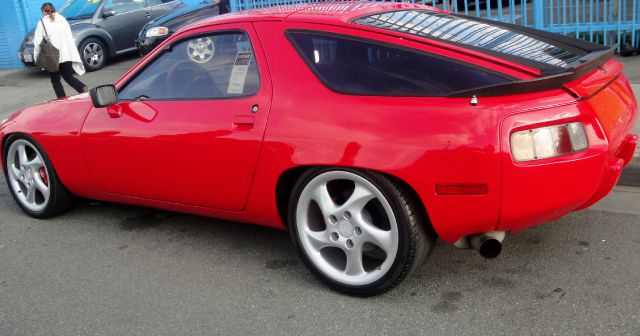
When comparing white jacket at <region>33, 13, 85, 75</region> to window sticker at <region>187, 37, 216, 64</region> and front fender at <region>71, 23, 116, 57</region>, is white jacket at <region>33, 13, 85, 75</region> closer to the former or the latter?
front fender at <region>71, 23, 116, 57</region>

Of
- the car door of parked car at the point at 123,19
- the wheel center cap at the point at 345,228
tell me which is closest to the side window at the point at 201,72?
the wheel center cap at the point at 345,228

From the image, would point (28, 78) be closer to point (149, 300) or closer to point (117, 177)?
point (117, 177)

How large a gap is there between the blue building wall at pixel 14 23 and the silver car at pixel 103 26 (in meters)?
1.56

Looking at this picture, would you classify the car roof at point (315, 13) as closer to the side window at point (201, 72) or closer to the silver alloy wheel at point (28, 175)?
the side window at point (201, 72)

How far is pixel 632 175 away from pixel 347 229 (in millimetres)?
2702

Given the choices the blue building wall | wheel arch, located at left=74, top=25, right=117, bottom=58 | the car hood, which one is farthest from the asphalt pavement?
the blue building wall

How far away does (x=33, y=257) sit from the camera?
4418 millimetres

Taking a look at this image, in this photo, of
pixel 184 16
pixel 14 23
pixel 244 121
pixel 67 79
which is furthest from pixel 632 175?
pixel 14 23

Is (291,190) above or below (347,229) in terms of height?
above

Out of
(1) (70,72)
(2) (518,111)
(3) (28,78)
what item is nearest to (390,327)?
(2) (518,111)

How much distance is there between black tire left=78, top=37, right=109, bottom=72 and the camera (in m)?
12.8

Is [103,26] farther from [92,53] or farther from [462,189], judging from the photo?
[462,189]

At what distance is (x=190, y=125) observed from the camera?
392 centimetres

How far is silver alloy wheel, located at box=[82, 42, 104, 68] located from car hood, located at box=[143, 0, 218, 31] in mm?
2252
